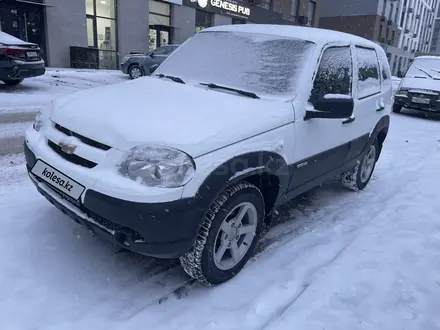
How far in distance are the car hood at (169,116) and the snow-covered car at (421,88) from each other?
32.5 ft

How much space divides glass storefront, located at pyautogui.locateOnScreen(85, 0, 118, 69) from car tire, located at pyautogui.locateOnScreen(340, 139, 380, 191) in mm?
17339

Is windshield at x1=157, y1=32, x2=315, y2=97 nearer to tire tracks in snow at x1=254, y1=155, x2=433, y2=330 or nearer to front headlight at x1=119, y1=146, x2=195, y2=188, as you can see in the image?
front headlight at x1=119, y1=146, x2=195, y2=188

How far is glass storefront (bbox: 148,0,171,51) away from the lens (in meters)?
21.6

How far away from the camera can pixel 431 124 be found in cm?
1083

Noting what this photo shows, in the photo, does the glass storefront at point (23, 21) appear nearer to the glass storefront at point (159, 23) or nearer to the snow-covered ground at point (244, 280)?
the glass storefront at point (159, 23)

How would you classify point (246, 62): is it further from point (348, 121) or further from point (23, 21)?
point (23, 21)

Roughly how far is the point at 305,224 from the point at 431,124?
876 cm

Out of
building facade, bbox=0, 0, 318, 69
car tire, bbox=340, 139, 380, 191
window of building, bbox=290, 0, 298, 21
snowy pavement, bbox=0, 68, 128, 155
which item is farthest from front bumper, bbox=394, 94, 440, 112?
window of building, bbox=290, 0, 298, 21

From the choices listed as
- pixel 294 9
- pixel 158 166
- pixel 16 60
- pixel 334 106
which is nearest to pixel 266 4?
pixel 294 9

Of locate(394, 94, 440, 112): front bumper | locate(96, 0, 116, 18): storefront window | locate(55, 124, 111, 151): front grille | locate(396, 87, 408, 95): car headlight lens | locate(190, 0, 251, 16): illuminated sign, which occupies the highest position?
locate(190, 0, 251, 16): illuminated sign

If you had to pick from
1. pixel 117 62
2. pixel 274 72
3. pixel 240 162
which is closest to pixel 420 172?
pixel 274 72

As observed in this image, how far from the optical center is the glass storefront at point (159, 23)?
70.8 ft

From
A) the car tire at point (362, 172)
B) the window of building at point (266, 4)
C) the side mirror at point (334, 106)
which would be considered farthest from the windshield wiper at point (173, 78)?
the window of building at point (266, 4)

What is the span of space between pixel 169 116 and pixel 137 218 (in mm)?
747
